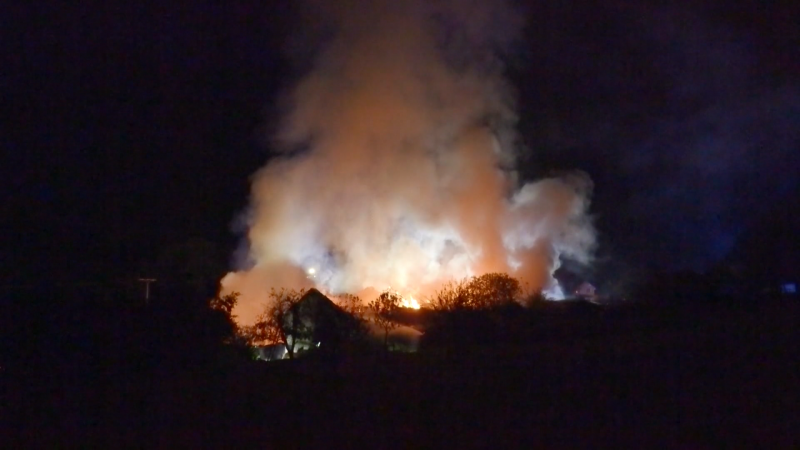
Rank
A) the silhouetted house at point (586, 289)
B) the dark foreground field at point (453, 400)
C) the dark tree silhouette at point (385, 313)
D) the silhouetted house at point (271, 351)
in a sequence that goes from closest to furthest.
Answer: the dark foreground field at point (453, 400), the silhouetted house at point (271, 351), the dark tree silhouette at point (385, 313), the silhouetted house at point (586, 289)

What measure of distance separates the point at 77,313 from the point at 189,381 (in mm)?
3227

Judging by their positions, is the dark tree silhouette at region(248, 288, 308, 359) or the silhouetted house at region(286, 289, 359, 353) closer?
the silhouetted house at region(286, 289, 359, 353)

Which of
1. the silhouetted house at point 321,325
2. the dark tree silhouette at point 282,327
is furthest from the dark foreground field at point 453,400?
the dark tree silhouette at point 282,327

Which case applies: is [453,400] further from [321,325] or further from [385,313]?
[385,313]

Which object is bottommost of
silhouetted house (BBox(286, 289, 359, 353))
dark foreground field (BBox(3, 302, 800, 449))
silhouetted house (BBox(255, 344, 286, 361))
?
dark foreground field (BBox(3, 302, 800, 449))

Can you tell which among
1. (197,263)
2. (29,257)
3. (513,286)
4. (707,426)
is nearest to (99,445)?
(707,426)

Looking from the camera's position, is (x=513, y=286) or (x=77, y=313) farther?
(x=513, y=286)

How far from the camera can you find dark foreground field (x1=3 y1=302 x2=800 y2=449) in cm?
958

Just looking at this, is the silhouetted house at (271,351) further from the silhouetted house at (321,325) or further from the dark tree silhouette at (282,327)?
the silhouetted house at (321,325)

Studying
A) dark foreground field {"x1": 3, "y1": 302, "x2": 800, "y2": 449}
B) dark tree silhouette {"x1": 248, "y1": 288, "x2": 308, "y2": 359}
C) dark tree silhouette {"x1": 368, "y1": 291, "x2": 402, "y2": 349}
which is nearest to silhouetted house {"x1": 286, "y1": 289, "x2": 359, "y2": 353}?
dark tree silhouette {"x1": 248, "y1": 288, "x2": 308, "y2": 359}

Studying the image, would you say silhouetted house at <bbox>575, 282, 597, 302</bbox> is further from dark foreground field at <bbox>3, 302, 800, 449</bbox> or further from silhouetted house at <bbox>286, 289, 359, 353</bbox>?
dark foreground field at <bbox>3, 302, 800, 449</bbox>

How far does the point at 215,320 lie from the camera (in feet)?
56.4

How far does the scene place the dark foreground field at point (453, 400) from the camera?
31.4ft

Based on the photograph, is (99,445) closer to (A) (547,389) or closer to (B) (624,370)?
(A) (547,389)
